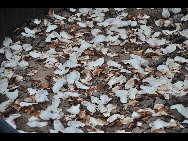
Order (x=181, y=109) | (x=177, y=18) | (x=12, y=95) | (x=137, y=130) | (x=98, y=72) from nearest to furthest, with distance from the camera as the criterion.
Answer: (x=137, y=130)
(x=181, y=109)
(x=12, y=95)
(x=98, y=72)
(x=177, y=18)

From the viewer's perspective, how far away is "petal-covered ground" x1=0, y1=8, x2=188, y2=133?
2.58 metres

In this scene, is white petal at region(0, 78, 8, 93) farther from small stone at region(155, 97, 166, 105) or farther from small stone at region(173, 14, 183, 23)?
small stone at region(173, 14, 183, 23)

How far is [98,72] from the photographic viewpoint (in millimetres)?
3049

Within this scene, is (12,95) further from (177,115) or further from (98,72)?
(177,115)

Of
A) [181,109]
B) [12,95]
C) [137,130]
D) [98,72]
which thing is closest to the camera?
[137,130]

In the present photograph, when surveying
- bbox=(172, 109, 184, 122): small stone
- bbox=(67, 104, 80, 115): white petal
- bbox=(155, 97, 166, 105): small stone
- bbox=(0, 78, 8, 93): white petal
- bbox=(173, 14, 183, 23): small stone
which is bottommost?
bbox=(172, 109, 184, 122): small stone

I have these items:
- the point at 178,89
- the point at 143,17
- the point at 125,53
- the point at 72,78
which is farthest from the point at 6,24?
the point at 178,89

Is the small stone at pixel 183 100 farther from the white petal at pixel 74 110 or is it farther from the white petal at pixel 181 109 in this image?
the white petal at pixel 74 110

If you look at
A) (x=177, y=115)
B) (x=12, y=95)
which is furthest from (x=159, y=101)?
(x=12, y=95)

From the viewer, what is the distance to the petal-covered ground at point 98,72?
258 centimetres

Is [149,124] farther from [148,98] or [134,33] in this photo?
[134,33]

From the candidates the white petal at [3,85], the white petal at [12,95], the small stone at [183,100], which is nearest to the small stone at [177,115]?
the small stone at [183,100]

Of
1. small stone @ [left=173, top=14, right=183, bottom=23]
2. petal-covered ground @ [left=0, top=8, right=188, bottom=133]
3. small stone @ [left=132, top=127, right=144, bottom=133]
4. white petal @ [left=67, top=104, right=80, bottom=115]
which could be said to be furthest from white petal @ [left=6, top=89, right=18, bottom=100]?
small stone @ [left=173, top=14, right=183, bottom=23]

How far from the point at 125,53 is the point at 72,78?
831mm
